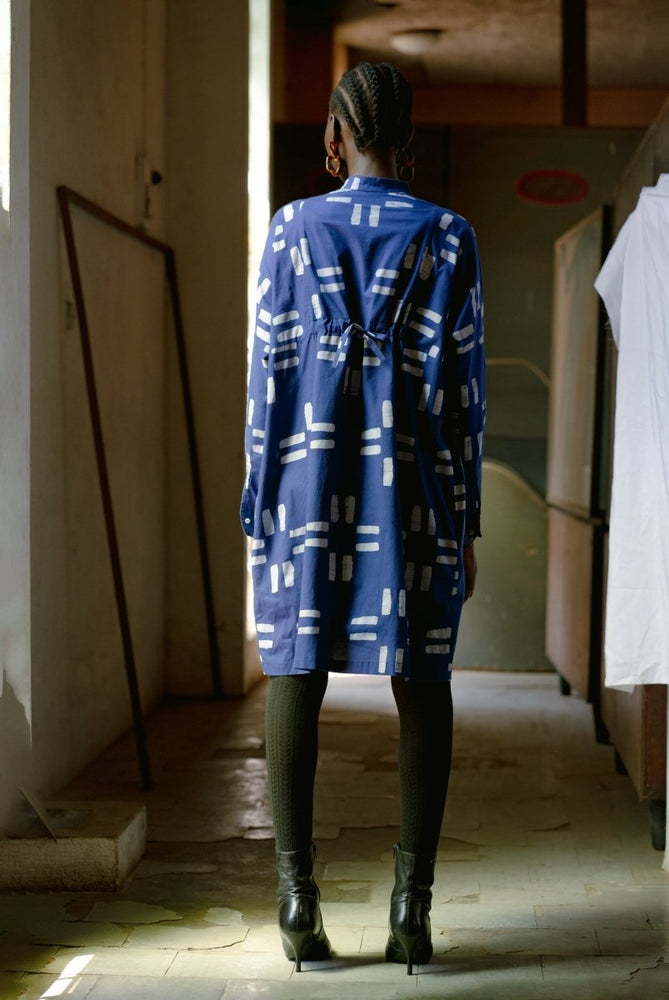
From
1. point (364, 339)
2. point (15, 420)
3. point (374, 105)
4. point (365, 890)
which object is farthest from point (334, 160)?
point (365, 890)

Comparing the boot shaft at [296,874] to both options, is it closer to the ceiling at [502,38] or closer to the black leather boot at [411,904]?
the black leather boot at [411,904]

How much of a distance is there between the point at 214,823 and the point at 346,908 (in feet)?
2.05

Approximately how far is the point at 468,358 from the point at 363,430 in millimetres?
194

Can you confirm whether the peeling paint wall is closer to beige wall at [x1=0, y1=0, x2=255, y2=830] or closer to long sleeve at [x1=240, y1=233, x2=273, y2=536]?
beige wall at [x1=0, y1=0, x2=255, y2=830]

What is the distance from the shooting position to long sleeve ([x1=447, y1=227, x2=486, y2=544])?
1.86 m

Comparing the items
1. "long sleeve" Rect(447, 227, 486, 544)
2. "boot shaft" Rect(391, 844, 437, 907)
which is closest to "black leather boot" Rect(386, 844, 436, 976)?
"boot shaft" Rect(391, 844, 437, 907)

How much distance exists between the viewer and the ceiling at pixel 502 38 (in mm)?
6145

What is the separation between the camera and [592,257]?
3.57m

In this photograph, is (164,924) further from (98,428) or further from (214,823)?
(98,428)

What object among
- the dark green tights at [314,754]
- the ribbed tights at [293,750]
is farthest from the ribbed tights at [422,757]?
the ribbed tights at [293,750]

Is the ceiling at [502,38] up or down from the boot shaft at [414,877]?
up

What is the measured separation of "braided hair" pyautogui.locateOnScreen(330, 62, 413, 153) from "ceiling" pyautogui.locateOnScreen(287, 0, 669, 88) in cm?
441

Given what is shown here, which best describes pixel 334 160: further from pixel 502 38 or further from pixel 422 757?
pixel 502 38

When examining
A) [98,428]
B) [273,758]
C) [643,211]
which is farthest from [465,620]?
[273,758]
